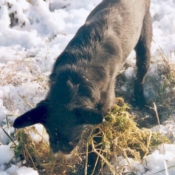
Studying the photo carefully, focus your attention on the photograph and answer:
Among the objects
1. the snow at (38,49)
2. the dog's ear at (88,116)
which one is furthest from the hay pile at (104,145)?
the dog's ear at (88,116)

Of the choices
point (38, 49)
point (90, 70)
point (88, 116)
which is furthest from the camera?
point (38, 49)

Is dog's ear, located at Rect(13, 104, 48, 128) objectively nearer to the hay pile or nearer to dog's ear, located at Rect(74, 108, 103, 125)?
dog's ear, located at Rect(74, 108, 103, 125)

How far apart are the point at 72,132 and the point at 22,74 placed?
6.69 ft

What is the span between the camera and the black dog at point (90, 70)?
11.4ft

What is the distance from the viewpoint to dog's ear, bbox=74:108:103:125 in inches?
131

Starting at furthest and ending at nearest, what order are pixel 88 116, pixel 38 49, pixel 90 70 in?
1. pixel 38 49
2. pixel 90 70
3. pixel 88 116

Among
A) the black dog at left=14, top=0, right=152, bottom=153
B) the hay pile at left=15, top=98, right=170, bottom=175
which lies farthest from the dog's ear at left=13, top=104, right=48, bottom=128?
the hay pile at left=15, top=98, right=170, bottom=175

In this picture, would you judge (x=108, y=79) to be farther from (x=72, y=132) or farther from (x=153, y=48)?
(x=153, y=48)

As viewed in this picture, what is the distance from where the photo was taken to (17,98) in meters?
4.98

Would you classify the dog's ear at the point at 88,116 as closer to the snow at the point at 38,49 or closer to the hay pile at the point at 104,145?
the hay pile at the point at 104,145

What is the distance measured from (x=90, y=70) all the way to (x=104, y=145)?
2.59 feet

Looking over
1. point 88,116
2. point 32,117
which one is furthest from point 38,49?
point 88,116

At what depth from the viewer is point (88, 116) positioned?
133 inches

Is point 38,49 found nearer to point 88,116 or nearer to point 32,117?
point 32,117
